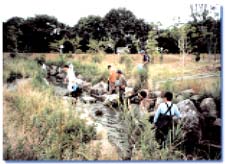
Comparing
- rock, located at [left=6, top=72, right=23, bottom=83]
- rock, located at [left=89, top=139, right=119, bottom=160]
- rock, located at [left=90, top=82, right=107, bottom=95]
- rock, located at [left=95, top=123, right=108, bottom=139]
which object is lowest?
rock, located at [left=89, top=139, right=119, bottom=160]

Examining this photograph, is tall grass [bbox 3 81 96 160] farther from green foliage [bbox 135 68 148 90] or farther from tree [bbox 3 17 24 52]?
green foliage [bbox 135 68 148 90]

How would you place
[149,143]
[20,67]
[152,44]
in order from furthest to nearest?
[152,44], [20,67], [149,143]

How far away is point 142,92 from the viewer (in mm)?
4574

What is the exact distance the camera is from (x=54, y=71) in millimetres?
4543

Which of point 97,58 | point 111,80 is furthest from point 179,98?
point 97,58

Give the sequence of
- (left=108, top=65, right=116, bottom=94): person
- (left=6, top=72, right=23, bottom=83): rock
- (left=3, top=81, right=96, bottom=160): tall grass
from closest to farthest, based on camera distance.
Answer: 1. (left=3, top=81, right=96, bottom=160): tall grass
2. (left=6, top=72, right=23, bottom=83): rock
3. (left=108, top=65, right=116, bottom=94): person

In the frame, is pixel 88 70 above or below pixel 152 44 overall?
below

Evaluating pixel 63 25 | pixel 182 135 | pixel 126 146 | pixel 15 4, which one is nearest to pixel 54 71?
pixel 63 25

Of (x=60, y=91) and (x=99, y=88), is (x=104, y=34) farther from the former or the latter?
(x=60, y=91)

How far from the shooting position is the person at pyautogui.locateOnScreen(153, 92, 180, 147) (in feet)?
14.6

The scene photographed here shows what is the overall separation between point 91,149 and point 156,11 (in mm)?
1633

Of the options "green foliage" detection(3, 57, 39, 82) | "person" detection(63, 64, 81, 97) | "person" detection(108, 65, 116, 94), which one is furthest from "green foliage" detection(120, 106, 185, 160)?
"green foliage" detection(3, 57, 39, 82)

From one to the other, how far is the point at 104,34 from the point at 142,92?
77 cm

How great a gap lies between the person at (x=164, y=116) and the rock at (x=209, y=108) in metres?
0.28
